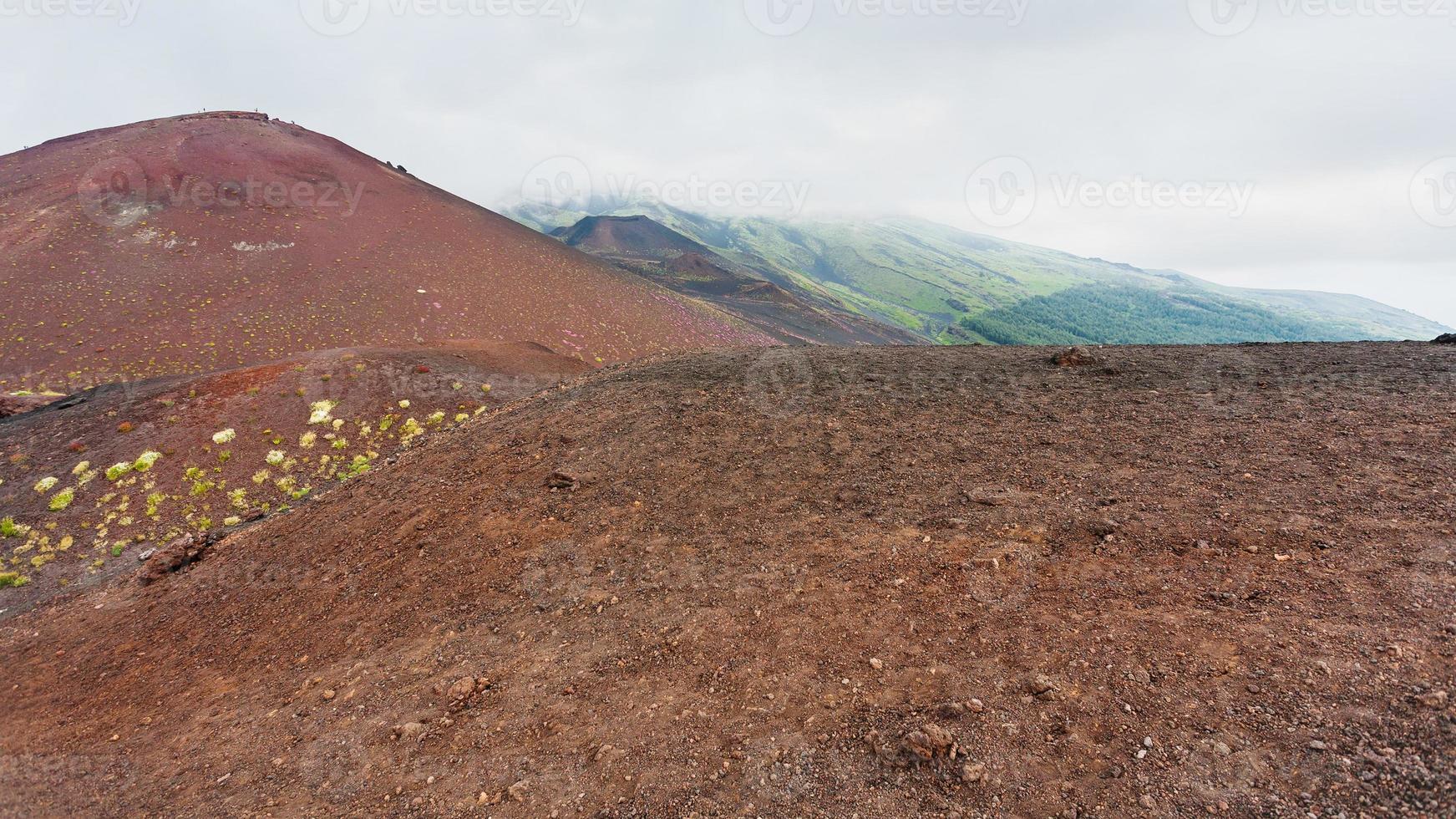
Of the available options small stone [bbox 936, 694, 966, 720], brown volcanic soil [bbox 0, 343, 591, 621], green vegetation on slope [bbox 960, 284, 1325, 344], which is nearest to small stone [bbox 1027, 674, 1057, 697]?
small stone [bbox 936, 694, 966, 720]

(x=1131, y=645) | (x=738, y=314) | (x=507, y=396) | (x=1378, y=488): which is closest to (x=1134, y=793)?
(x=1131, y=645)

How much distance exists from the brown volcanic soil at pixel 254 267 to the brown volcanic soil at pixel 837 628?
18.6 metres

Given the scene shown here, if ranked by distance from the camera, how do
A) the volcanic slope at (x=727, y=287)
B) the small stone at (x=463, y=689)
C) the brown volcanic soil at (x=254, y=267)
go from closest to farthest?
the small stone at (x=463, y=689)
the brown volcanic soil at (x=254, y=267)
the volcanic slope at (x=727, y=287)

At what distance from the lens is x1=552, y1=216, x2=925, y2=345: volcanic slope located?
2335 inches

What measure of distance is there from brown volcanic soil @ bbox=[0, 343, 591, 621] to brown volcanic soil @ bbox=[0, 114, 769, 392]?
24.7 feet

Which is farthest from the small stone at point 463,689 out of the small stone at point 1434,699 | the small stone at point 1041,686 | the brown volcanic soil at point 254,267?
the brown volcanic soil at point 254,267

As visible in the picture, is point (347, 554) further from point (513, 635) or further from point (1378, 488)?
point (1378, 488)

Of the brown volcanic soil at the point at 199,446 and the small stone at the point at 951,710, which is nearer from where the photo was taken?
the small stone at the point at 951,710

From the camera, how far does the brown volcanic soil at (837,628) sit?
14.1 ft

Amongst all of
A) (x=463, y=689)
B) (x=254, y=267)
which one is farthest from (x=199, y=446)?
(x=254, y=267)

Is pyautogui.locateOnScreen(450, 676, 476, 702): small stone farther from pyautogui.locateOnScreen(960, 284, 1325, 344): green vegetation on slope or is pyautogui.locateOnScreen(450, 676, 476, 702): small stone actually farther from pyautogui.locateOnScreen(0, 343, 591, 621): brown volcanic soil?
pyautogui.locateOnScreen(960, 284, 1325, 344): green vegetation on slope

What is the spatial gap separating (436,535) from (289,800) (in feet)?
14.9

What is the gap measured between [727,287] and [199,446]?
216 feet

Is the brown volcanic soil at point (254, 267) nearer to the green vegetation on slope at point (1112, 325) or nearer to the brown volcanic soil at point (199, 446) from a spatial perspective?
the brown volcanic soil at point (199, 446)
